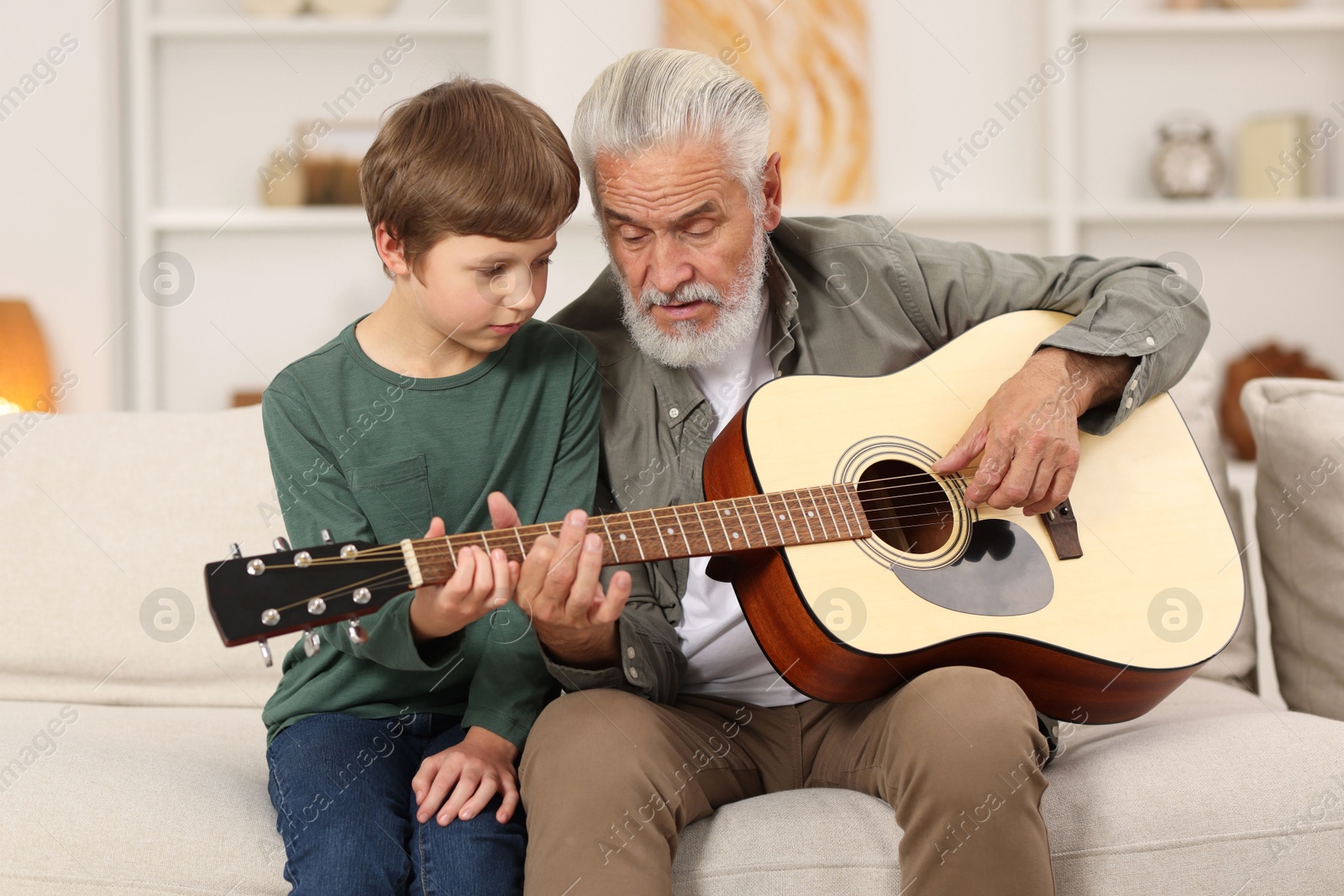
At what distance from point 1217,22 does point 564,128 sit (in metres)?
1.99

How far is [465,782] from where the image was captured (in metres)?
1.21

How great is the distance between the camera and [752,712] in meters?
1.45

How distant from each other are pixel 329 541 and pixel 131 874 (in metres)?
0.53

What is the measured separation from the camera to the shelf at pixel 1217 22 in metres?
3.10

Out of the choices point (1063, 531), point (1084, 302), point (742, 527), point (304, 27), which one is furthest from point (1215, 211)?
point (304, 27)

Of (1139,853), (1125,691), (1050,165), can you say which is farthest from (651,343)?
(1050,165)

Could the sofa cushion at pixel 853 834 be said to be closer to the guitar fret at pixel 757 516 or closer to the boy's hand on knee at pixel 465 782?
the boy's hand on knee at pixel 465 782

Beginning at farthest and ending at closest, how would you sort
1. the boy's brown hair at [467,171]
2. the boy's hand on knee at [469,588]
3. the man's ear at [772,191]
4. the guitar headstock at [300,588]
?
the man's ear at [772,191], the boy's brown hair at [467,171], the boy's hand on knee at [469,588], the guitar headstock at [300,588]

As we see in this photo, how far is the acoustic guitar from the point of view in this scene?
119cm

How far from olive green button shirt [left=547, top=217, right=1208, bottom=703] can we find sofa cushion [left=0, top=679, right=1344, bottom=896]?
Result: 0.90 ft

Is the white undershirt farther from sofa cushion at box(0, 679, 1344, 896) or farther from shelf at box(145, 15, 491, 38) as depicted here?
shelf at box(145, 15, 491, 38)

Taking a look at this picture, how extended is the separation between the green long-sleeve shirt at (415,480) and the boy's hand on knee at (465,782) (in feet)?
0.16

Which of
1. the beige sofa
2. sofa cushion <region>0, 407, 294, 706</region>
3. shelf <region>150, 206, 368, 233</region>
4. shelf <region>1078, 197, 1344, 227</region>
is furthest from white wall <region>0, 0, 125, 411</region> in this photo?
shelf <region>1078, 197, 1344, 227</region>

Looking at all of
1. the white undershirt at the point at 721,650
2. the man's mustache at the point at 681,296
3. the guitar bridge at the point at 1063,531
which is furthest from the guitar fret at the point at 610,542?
the guitar bridge at the point at 1063,531
